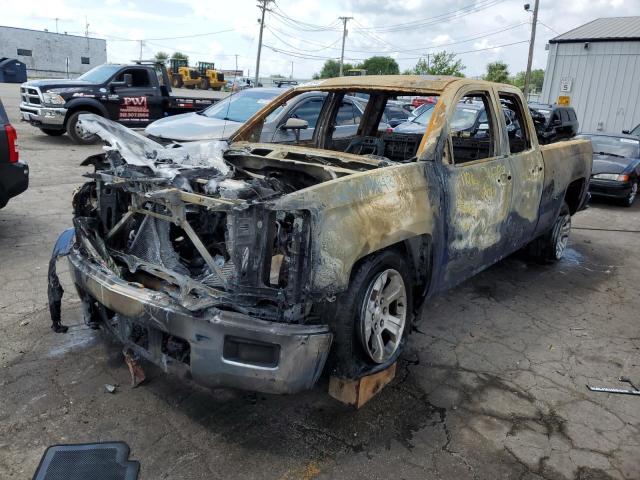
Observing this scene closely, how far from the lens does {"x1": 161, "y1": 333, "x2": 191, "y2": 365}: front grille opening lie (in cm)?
269

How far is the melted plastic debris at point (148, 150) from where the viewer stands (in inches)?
127

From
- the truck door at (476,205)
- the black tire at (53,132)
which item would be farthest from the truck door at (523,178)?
the black tire at (53,132)

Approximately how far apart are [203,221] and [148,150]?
28.8 inches

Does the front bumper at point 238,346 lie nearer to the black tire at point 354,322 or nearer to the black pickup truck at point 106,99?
the black tire at point 354,322

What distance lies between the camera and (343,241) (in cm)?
261

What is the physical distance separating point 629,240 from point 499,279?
3198mm

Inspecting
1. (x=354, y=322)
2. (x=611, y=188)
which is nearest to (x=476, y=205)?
(x=354, y=322)

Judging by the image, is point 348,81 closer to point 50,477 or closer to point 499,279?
point 499,279

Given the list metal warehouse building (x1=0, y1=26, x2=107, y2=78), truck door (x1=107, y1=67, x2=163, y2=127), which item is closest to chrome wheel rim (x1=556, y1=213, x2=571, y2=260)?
truck door (x1=107, y1=67, x2=163, y2=127)

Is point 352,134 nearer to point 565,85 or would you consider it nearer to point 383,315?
point 383,315

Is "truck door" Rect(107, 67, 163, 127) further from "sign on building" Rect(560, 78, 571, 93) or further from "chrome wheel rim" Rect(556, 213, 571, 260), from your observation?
"sign on building" Rect(560, 78, 571, 93)

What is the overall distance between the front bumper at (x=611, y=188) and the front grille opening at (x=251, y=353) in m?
8.76

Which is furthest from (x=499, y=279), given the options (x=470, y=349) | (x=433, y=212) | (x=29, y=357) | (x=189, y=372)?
(x=29, y=357)

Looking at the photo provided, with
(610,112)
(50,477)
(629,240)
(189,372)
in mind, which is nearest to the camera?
(50,477)
